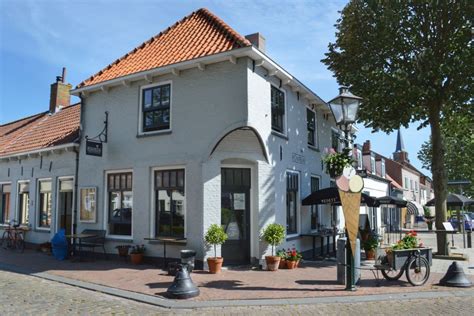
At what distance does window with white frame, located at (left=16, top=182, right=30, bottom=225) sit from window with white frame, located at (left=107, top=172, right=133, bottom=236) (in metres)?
5.78

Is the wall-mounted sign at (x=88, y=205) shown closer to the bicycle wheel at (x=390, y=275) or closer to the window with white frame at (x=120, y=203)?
the window with white frame at (x=120, y=203)

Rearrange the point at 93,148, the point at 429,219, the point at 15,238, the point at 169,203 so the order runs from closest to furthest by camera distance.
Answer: the point at 169,203, the point at 93,148, the point at 15,238, the point at 429,219

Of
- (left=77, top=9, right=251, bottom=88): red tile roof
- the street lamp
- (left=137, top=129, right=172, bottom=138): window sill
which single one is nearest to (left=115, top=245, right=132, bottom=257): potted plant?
(left=137, top=129, right=172, bottom=138): window sill

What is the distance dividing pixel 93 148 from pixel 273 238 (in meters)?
6.36

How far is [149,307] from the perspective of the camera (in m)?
7.69

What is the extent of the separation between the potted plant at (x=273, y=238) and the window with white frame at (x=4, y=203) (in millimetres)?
12724

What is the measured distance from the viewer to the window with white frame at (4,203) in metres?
18.5

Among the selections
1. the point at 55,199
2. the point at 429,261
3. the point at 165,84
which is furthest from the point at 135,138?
the point at 429,261

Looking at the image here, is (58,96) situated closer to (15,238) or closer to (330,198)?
(15,238)

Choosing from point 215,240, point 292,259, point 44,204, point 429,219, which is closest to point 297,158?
point 292,259

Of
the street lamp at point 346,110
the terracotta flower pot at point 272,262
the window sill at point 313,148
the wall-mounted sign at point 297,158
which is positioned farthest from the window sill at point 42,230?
the street lamp at point 346,110

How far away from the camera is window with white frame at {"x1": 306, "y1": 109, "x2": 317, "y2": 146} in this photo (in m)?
16.2

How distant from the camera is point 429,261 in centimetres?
1002

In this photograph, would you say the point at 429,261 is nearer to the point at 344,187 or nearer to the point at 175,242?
the point at 344,187
